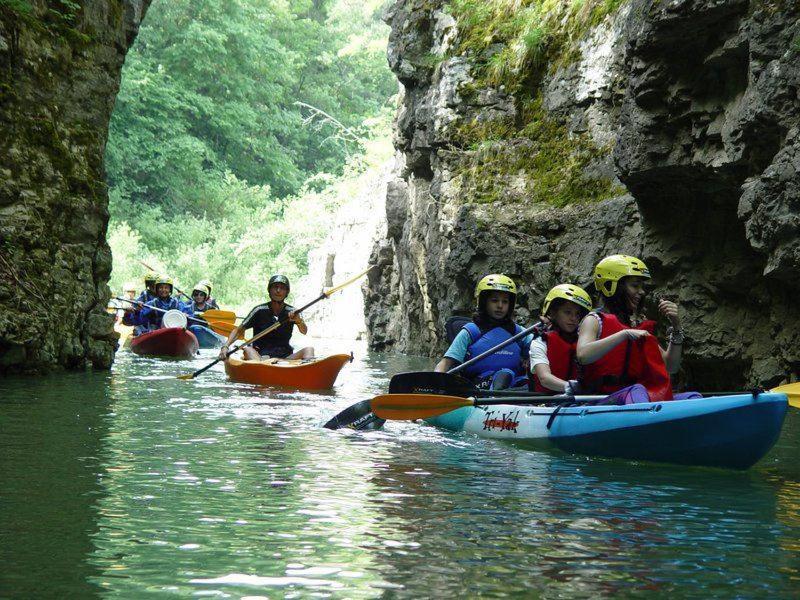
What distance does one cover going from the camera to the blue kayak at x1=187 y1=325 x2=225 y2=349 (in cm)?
1727

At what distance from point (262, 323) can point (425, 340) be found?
6.46 meters

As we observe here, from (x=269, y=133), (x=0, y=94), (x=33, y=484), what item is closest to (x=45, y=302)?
(x=0, y=94)

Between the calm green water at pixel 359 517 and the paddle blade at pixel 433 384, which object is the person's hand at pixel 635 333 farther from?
the paddle blade at pixel 433 384

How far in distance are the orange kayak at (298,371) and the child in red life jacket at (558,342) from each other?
3.93 metres

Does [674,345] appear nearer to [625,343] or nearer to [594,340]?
[625,343]

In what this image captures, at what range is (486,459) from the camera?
5945mm

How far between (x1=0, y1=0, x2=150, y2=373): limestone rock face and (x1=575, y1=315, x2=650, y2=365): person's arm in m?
6.05

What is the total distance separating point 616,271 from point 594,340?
1.45 feet

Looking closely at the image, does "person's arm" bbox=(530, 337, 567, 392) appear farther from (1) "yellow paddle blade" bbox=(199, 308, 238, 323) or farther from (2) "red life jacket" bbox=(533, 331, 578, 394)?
(1) "yellow paddle blade" bbox=(199, 308, 238, 323)

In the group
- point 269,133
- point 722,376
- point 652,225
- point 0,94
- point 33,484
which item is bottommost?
point 33,484

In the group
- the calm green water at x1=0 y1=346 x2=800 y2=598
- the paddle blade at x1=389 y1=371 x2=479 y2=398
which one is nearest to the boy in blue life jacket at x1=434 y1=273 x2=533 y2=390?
the paddle blade at x1=389 y1=371 x2=479 y2=398

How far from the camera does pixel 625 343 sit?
19.1 ft

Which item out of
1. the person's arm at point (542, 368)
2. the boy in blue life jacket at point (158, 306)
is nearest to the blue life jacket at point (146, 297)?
the boy in blue life jacket at point (158, 306)

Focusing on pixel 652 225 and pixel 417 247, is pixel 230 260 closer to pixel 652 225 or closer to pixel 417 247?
pixel 417 247
